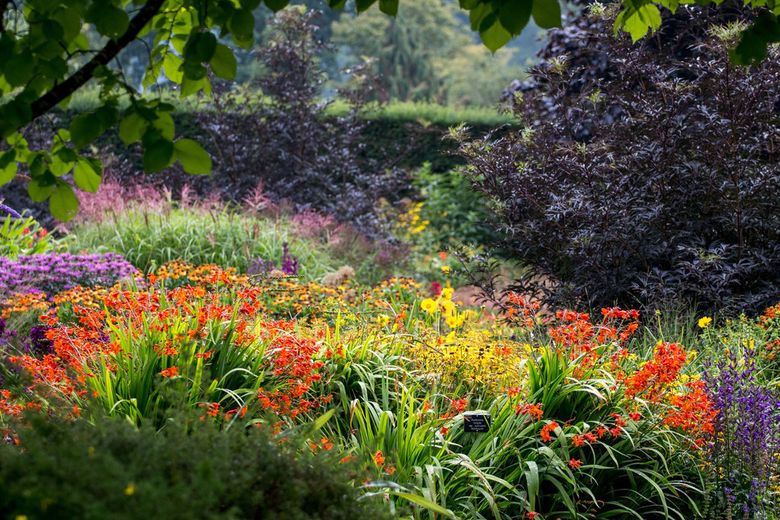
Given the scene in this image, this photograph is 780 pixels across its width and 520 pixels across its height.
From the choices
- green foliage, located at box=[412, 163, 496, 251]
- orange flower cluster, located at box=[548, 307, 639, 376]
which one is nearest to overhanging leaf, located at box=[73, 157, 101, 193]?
orange flower cluster, located at box=[548, 307, 639, 376]

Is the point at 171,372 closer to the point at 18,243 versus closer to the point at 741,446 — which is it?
the point at 741,446

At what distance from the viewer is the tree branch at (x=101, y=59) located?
7.22 feet

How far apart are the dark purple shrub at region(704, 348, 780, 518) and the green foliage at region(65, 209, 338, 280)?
4.94 meters

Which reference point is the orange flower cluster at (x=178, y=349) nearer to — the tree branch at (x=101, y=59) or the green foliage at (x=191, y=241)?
the tree branch at (x=101, y=59)

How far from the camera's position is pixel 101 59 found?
7.27 feet

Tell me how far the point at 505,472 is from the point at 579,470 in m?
0.31

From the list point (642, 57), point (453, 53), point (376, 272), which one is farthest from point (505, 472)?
point (453, 53)

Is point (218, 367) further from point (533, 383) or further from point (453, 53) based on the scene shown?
point (453, 53)

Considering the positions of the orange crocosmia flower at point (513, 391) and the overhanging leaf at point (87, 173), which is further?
the orange crocosmia flower at point (513, 391)

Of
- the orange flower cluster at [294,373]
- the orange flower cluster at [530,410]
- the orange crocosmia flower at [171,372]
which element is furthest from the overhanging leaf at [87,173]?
the orange flower cluster at [530,410]

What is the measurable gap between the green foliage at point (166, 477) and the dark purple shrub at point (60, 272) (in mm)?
4106

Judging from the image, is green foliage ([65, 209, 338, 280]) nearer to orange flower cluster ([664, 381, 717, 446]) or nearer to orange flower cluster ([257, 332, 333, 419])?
orange flower cluster ([257, 332, 333, 419])

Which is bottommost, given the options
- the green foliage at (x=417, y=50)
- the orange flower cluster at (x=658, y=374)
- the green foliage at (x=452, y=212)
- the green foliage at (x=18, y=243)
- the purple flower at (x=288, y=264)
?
the orange flower cluster at (x=658, y=374)

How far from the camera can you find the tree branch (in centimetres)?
220
